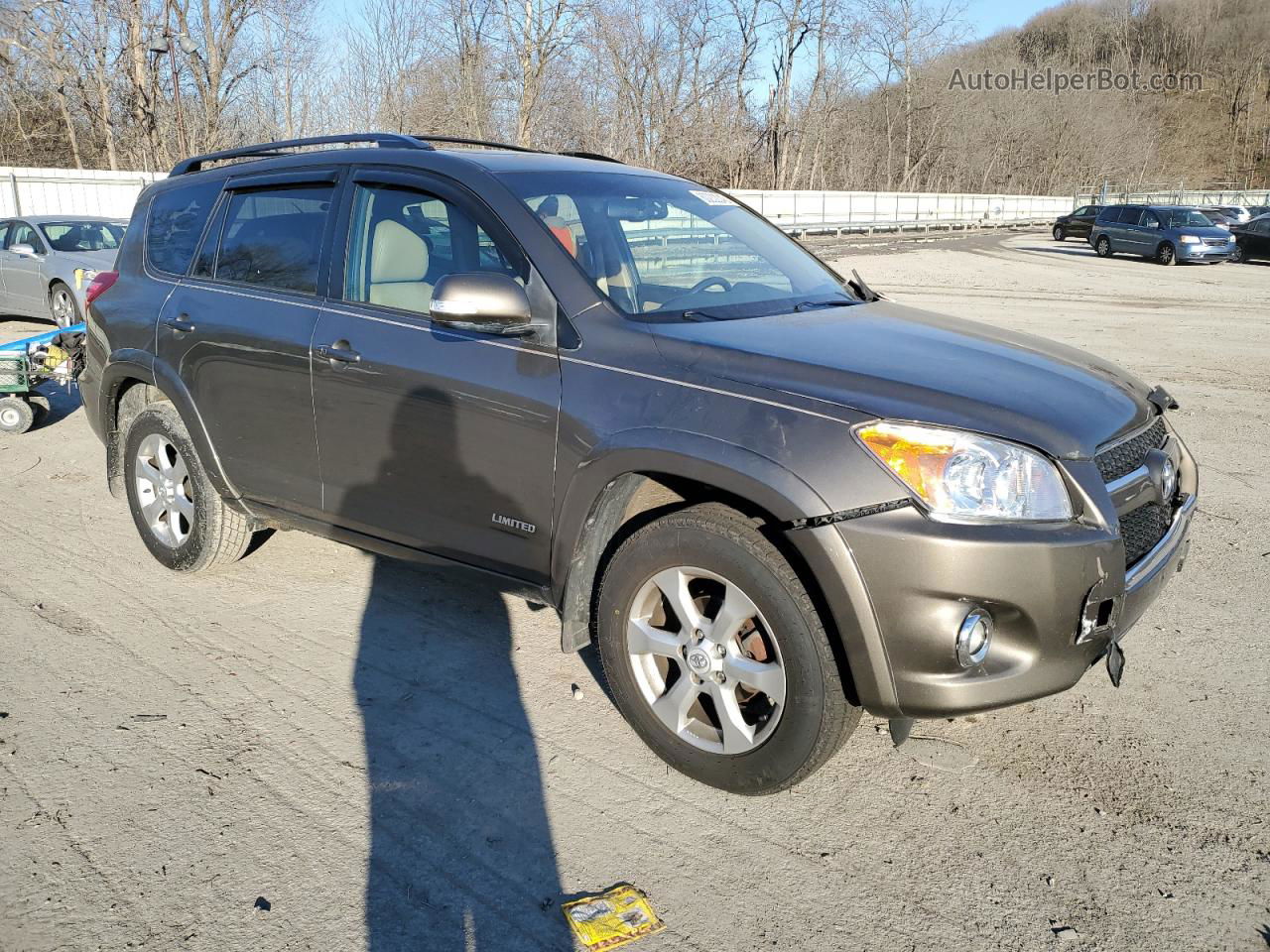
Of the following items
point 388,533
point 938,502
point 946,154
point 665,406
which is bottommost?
point 388,533

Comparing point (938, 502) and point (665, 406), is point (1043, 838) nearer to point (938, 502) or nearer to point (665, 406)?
point (938, 502)

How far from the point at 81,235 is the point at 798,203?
113 ft

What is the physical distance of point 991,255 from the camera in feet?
103

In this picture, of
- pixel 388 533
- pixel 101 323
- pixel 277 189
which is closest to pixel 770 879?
pixel 388 533

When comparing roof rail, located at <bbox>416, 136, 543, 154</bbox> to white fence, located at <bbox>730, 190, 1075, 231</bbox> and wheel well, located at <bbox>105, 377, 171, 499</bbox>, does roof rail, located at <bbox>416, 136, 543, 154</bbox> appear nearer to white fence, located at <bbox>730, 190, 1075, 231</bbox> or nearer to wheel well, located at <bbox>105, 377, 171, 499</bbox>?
wheel well, located at <bbox>105, 377, 171, 499</bbox>

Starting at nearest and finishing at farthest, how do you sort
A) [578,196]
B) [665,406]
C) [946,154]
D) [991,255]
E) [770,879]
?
[770,879] < [665,406] < [578,196] < [991,255] < [946,154]

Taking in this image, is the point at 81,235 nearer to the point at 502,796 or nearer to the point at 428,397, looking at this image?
the point at 428,397

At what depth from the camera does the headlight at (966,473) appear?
2.67m

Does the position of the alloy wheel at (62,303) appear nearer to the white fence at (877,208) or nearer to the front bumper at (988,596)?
the front bumper at (988,596)

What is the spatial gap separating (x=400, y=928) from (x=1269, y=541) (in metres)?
4.67

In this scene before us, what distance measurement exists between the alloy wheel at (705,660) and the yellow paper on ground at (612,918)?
22.3 inches

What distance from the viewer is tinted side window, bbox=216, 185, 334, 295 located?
4145mm

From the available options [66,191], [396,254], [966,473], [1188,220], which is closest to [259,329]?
[396,254]

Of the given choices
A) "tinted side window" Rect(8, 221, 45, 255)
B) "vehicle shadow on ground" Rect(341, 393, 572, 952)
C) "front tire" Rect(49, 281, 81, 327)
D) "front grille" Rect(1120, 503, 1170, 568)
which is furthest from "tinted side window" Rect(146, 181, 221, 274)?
"tinted side window" Rect(8, 221, 45, 255)
